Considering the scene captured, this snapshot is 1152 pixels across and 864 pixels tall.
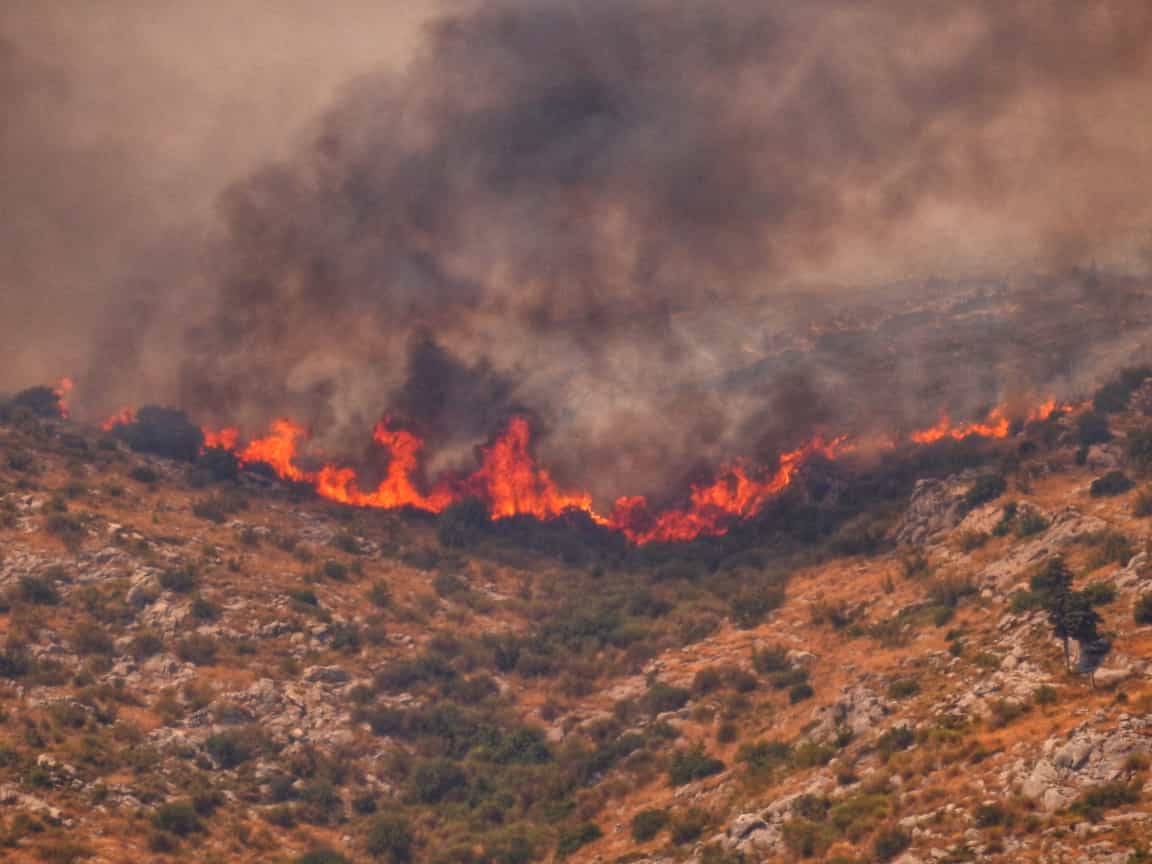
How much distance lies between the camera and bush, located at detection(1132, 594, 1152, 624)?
50.5 metres

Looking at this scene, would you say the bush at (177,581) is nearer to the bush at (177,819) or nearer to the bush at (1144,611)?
the bush at (177,819)

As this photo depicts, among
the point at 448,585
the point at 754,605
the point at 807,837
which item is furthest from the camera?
the point at 448,585

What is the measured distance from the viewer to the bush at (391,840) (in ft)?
203

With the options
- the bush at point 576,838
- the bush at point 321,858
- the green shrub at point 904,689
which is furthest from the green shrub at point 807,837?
the bush at point 321,858

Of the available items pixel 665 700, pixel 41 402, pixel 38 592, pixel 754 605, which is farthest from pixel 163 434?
pixel 754 605

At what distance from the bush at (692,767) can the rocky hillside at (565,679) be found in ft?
0.74

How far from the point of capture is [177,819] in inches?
2298

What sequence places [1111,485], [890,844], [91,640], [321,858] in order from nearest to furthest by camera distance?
1. [890,844]
2. [321,858]
3. [91,640]
4. [1111,485]

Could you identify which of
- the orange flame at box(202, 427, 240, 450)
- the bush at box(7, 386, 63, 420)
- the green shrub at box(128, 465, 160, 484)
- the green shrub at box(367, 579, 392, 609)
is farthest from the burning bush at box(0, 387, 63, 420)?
the green shrub at box(367, 579, 392, 609)

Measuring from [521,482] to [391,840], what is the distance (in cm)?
4653

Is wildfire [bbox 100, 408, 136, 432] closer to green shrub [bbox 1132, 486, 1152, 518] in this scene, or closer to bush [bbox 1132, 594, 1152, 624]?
green shrub [bbox 1132, 486, 1152, 518]

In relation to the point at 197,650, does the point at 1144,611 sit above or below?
below

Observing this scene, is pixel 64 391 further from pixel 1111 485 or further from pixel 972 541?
pixel 1111 485

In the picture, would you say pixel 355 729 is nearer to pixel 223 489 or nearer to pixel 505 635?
pixel 505 635
